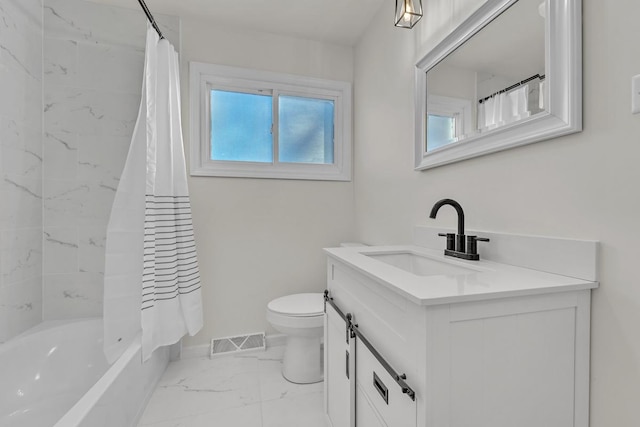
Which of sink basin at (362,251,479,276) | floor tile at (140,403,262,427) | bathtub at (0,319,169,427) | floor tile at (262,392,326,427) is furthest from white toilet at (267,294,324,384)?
bathtub at (0,319,169,427)

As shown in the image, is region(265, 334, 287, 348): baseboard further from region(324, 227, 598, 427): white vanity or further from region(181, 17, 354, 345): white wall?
region(324, 227, 598, 427): white vanity

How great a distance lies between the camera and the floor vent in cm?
209

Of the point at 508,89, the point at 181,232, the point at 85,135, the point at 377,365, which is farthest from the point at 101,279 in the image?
the point at 508,89

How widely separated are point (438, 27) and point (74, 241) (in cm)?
243

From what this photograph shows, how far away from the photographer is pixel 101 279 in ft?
6.32

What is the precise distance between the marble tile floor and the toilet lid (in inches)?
17.6

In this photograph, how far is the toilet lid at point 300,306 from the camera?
5.66 ft

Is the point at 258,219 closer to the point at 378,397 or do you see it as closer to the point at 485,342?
the point at 378,397

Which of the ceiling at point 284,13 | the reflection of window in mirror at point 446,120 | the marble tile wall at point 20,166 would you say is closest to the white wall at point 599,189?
the reflection of window in mirror at point 446,120

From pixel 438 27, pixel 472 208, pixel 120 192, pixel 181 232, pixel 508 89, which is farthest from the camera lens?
pixel 181 232

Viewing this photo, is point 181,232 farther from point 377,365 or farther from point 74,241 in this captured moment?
point 377,365

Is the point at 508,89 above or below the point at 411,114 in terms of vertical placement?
below

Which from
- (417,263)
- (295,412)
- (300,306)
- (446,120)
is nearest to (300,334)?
(300,306)

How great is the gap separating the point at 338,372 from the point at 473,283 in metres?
0.74
